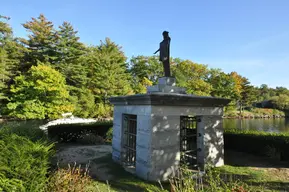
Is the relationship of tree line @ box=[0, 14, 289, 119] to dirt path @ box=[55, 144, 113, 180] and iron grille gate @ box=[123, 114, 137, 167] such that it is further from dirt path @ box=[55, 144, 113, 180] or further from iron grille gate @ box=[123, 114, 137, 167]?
iron grille gate @ box=[123, 114, 137, 167]

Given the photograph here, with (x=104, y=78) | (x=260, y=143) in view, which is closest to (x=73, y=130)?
(x=260, y=143)

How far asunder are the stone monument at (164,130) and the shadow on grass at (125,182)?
0.22 metres

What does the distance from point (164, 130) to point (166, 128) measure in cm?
9

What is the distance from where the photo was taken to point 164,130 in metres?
5.58

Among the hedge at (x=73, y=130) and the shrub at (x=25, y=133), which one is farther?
the hedge at (x=73, y=130)

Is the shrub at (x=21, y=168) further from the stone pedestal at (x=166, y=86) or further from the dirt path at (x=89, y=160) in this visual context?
the stone pedestal at (x=166, y=86)

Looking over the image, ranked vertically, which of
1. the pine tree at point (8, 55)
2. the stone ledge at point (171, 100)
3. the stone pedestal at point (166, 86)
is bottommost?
the stone ledge at point (171, 100)

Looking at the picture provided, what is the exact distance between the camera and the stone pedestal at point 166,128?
213 inches

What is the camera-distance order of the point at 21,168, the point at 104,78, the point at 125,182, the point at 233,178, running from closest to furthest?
the point at 21,168 → the point at 125,182 → the point at 233,178 → the point at 104,78

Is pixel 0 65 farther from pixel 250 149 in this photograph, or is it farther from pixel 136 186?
pixel 250 149

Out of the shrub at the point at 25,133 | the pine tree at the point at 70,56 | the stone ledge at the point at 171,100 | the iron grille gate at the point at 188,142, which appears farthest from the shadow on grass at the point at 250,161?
the pine tree at the point at 70,56

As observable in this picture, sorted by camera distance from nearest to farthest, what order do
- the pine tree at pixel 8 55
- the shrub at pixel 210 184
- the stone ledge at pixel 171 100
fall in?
the shrub at pixel 210 184, the stone ledge at pixel 171 100, the pine tree at pixel 8 55

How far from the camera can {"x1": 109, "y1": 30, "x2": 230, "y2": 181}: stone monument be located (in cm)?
543

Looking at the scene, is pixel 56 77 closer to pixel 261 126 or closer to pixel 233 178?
pixel 233 178
